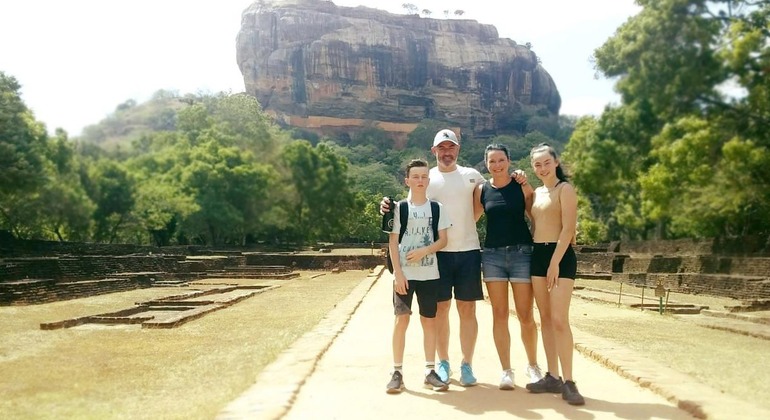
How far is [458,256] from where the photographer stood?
5457 millimetres

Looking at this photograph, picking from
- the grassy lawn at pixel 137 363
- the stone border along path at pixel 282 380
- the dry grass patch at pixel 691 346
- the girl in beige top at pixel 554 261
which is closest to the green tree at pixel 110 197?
the grassy lawn at pixel 137 363

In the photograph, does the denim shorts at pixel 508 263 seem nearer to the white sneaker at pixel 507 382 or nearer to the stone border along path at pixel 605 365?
the white sneaker at pixel 507 382

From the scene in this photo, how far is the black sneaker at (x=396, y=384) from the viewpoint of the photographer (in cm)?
509

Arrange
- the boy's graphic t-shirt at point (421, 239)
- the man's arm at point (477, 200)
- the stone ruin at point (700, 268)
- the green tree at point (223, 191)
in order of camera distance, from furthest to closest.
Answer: the green tree at point (223, 191) → the stone ruin at point (700, 268) → the man's arm at point (477, 200) → the boy's graphic t-shirt at point (421, 239)

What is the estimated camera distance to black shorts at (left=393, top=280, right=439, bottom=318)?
535 centimetres

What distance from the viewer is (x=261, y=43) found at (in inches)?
4747

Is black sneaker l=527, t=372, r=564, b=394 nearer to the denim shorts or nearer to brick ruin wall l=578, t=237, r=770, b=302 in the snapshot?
the denim shorts

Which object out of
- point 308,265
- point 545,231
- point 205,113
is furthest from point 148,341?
point 205,113

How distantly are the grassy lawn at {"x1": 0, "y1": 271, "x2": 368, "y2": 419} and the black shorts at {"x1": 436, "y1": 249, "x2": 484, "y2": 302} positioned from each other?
156cm

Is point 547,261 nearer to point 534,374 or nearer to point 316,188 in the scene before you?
point 534,374

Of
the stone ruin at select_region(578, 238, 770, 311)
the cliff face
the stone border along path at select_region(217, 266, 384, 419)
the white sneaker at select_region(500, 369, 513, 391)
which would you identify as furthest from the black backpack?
the cliff face

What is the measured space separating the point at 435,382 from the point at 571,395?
0.93 meters

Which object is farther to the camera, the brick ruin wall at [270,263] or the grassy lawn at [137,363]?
the brick ruin wall at [270,263]

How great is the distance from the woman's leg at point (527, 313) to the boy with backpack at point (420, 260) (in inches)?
22.5
